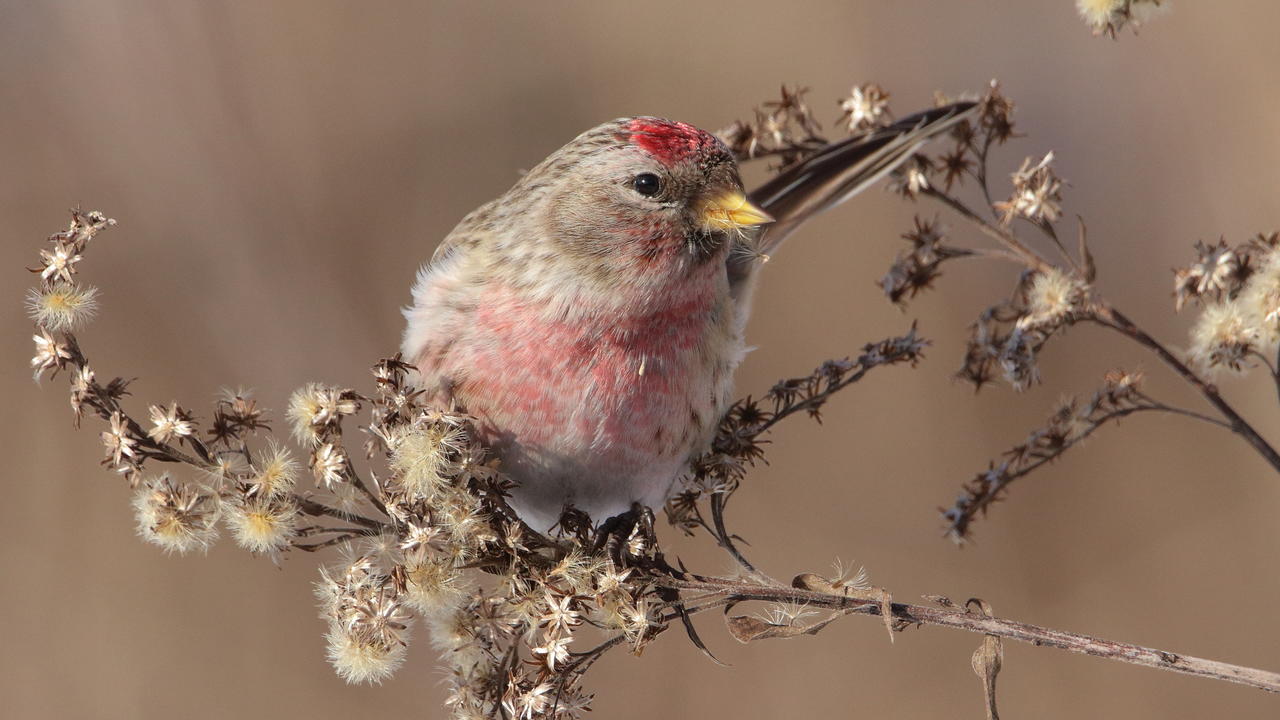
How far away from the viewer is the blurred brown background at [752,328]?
3.53 m

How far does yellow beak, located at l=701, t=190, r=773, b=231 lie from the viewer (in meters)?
2.02

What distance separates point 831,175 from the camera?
233cm

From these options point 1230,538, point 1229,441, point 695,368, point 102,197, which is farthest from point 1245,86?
point 102,197

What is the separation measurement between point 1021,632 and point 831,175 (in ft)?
4.17

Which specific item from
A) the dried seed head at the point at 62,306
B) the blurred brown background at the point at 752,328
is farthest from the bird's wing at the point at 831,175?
the blurred brown background at the point at 752,328

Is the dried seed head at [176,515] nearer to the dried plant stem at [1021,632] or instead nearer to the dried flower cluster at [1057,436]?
the dried plant stem at [1021,632]

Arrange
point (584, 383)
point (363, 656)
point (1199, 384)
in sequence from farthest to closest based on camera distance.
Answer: point (584, 383), point (1199, 384), point (363, 656)

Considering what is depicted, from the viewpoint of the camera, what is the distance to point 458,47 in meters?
4.39

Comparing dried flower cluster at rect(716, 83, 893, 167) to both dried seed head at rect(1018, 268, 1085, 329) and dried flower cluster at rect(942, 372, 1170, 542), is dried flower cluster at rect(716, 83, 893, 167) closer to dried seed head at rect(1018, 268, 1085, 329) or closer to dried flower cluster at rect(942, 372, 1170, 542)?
dried seed head at rect(1018, 268, 1085, 329)

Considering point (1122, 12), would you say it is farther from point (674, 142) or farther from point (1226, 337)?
point (674, 142)

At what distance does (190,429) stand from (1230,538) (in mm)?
3285

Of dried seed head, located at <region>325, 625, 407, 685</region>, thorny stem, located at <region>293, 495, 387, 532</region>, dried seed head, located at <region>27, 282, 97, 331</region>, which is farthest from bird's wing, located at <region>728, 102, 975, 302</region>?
dried seed head, located at <region>27, 282, 97, 331</region>

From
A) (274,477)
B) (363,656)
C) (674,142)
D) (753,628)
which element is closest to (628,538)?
(753,628)

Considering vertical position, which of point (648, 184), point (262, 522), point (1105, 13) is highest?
point (1105, 13)
